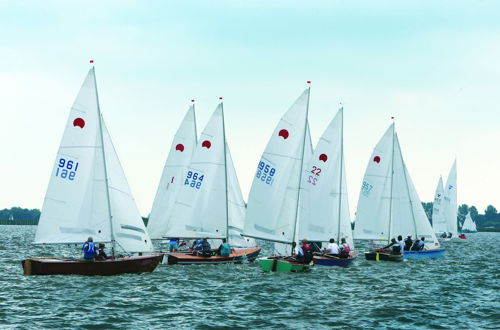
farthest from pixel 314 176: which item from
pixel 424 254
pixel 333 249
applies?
pixel 424 254

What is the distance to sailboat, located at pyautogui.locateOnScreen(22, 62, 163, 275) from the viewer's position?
103ft

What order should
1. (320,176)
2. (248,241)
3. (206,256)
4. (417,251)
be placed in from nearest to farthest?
(206,256)
(320,176)
(248,241)
(417,251)

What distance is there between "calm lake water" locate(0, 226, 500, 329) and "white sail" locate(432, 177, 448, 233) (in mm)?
56756

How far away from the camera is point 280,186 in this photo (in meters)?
36.6

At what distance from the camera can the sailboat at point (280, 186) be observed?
36.2m

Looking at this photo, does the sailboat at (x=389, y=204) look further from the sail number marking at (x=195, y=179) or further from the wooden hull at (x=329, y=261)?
the sail number marking at (x=195, y=179)

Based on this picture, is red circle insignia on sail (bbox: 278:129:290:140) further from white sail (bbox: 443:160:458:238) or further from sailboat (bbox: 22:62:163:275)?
white sail (bbox: 443:160:458:238)

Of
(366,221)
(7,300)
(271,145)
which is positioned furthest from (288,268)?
(366,221)

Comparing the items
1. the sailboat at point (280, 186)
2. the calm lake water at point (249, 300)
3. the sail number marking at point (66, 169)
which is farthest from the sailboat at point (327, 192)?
the sail number marking at point (66, 169)

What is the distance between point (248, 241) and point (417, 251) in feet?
40.5

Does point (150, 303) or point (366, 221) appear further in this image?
point (366, 221)

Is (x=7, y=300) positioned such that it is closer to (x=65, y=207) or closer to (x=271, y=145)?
(x=65, y=207)

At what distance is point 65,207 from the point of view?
1258 inches

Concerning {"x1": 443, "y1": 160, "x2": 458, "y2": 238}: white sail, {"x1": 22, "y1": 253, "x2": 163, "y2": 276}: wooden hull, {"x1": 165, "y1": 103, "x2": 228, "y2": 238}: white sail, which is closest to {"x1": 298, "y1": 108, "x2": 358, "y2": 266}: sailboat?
{"x1": 165, "y1": 103, "x2": 228, "y2": 238}: white sail
